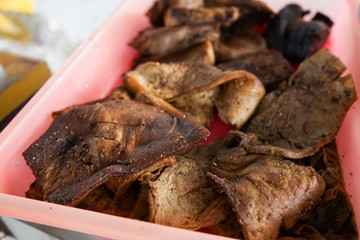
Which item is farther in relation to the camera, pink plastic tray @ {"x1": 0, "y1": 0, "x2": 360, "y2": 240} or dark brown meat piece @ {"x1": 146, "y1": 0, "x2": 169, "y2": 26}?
dark brown meat piece @ {"x1": 146, "y1": 0, "x2": 169, "y2": 26}

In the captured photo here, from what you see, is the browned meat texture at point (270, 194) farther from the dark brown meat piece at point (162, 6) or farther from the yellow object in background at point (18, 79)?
the dark brown meat piece at point (162, 6)

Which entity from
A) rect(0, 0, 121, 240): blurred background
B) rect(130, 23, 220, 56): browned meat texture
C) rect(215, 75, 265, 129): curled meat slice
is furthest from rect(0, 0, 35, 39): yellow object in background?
rect(215, 75, 265, 129): curled meat slice

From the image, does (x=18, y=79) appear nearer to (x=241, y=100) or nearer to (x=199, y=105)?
(x=199, y=105)

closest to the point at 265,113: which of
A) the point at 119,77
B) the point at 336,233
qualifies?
the point at 336,233

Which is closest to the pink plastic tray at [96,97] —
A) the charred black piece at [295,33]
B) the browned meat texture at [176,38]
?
the charred black piece at [295,33]

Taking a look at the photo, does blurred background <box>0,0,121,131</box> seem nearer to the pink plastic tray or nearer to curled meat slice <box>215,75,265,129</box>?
the pink plastic tray

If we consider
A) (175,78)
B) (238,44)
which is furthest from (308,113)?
(238,44)
